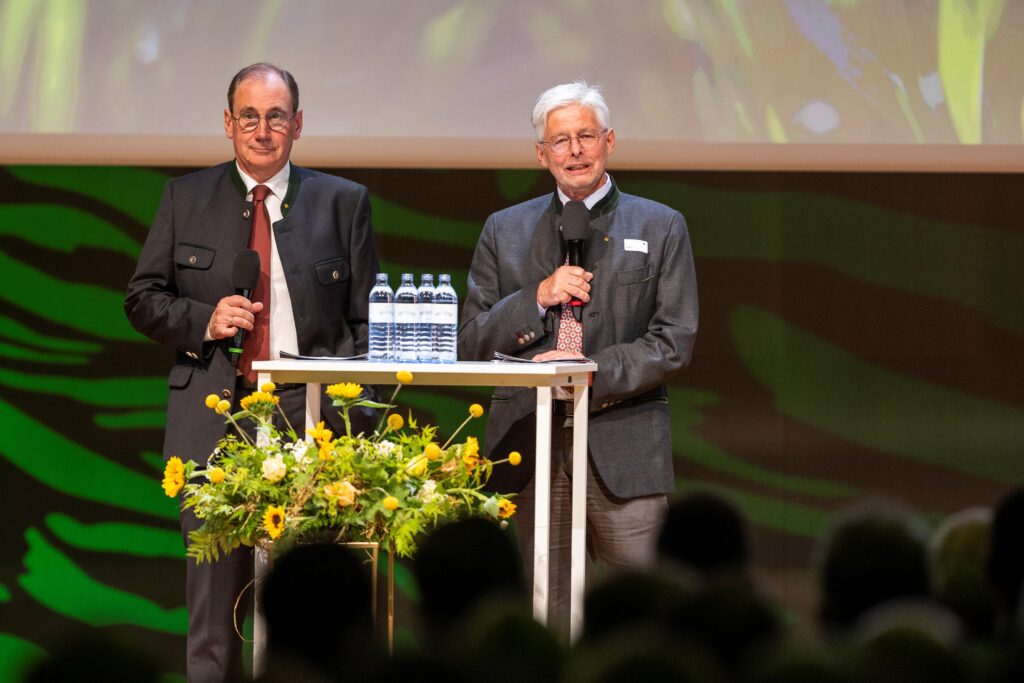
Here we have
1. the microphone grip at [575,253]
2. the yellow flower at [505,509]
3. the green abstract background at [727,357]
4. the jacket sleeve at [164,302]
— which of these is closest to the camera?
the yellow flower at [505,509]

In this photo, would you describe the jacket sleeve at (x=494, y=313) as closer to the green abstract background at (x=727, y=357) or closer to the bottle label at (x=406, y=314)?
the bottle label at (x=406, y=314)

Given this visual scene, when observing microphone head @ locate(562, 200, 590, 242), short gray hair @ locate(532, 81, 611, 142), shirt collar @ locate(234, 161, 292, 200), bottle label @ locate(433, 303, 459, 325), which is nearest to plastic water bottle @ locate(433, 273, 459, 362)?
bottle label @ locate(433, 303, 459, 325)

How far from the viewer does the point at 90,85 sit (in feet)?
12.6

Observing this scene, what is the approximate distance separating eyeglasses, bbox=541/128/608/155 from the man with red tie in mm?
538

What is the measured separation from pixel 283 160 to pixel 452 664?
9.04 feet

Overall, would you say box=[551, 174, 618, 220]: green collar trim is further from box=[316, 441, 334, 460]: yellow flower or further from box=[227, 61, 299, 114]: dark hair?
box=[316, 441, 334, 460]: yellow flower

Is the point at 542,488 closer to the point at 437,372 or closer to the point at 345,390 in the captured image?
the point at 437,372

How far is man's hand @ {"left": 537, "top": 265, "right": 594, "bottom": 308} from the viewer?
2.71 meters

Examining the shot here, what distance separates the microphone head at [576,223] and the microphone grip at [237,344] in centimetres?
75

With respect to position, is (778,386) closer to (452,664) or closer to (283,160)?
(283,160)

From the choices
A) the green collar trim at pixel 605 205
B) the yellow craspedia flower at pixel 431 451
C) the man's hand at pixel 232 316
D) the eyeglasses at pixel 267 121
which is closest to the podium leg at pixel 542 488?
the yellow craspedia flower at pixel 431 451

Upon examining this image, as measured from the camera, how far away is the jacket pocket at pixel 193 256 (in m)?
3.01

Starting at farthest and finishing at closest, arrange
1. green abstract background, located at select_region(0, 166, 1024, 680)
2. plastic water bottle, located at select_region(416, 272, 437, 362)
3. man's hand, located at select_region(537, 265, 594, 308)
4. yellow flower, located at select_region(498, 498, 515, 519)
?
green abstract background, located at select_region(0, 166, 1024, 680)
man's hand, located at select_region(537, 265, 594, 308)
plastic water bottle, located at select_region(416, 272, 437, 362)
yellow flower, located at select_region(498, 498, 515, 519)

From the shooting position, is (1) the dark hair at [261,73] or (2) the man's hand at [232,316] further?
(1) the dark hair at [261,73]
